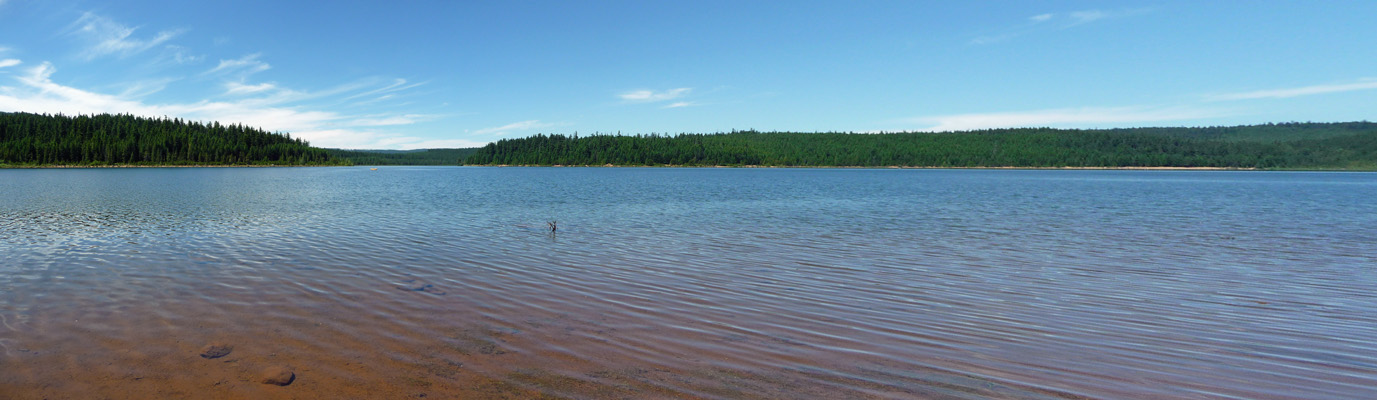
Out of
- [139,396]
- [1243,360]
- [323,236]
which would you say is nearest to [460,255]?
[323,236]

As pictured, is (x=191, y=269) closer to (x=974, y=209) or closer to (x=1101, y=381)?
(x=1101, y=381)

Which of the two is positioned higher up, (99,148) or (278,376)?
(99,148)

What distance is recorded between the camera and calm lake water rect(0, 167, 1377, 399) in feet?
19.8

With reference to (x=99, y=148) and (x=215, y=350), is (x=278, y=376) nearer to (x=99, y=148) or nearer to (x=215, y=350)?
(x=215, y=350)

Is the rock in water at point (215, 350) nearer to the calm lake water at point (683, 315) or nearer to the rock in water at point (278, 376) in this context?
the calm lake water at point (683, 315)

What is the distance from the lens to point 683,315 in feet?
28.9

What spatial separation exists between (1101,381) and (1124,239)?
52.0 ft

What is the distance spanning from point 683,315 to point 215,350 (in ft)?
18.1

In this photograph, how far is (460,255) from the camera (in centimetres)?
1478

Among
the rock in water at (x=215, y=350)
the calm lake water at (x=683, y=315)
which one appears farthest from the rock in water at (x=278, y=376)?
the rock in water at (x=215, y=350)

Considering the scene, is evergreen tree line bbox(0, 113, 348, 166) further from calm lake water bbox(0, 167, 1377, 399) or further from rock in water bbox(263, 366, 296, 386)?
rock in water bbox(263, 366, 296, 386)

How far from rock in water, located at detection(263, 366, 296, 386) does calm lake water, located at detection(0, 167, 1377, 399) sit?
0.11m

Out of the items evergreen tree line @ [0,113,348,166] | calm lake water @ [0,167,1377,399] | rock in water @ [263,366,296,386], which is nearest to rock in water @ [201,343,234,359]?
calm lake water @ [0,167,1377,399]

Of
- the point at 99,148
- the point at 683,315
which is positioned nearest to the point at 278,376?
the point at 683,315
